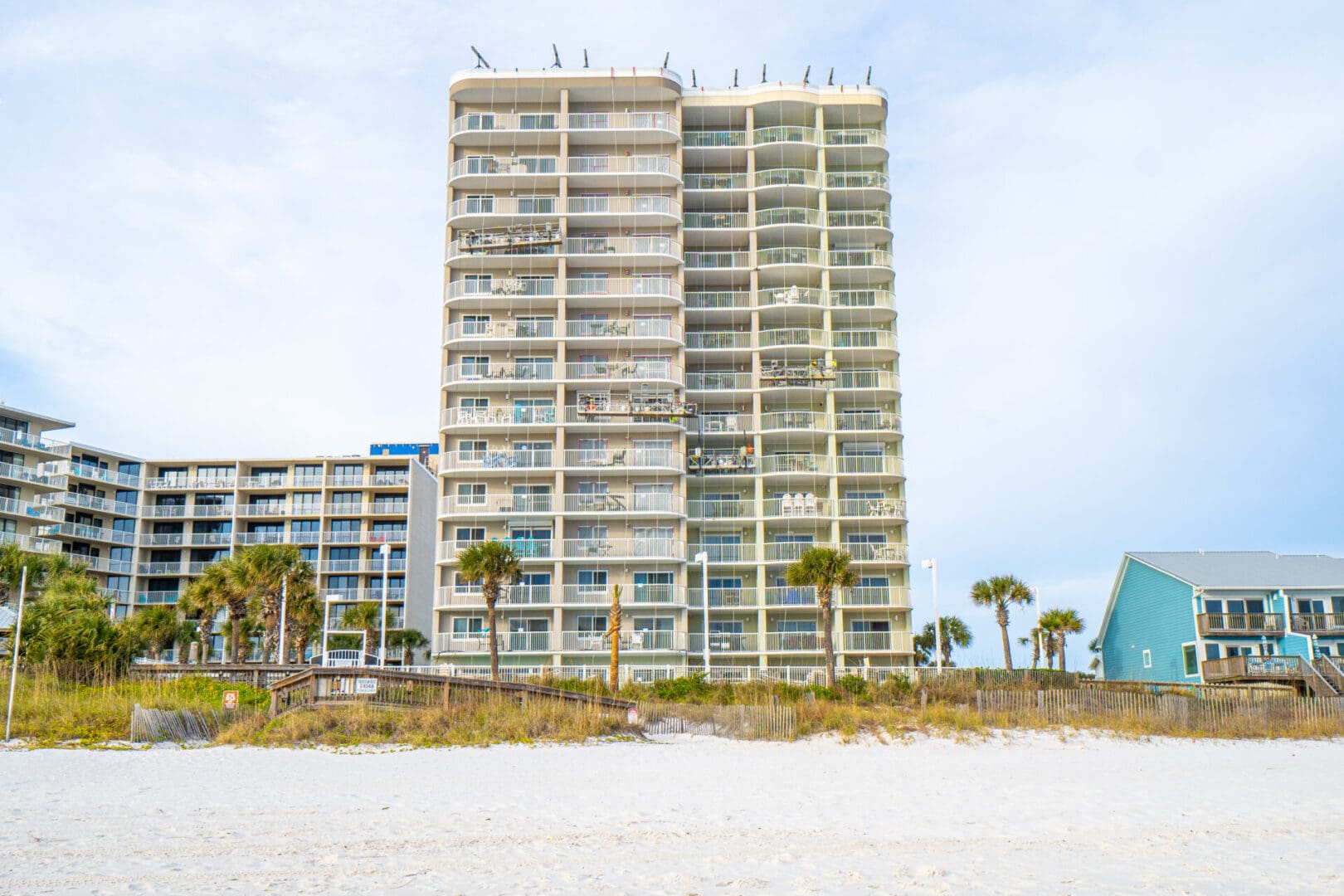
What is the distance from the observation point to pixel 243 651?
5981cm

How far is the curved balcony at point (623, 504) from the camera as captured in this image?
50906mm

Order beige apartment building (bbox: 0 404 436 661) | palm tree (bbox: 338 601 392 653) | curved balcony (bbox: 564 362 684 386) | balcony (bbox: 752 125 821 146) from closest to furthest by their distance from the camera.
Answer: curved balcony (bbox: 564 362 684 386) → balcony (bbox: 752 125 821 146) → palm tree (bbox: 338 601 392 653) → beige apartment building (bbox: 0 404 436 661)

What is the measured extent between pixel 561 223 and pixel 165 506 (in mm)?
43128

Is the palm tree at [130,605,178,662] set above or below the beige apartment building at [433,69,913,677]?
below

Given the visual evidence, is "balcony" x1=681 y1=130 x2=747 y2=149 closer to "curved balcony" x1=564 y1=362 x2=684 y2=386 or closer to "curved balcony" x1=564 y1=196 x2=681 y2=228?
"curved balcony" x1=564 y1=196 x2=681 y2=228

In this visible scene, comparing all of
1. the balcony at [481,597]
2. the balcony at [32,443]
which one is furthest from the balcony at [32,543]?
the balcony at [481,597]

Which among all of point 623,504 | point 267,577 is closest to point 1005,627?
point 623,504

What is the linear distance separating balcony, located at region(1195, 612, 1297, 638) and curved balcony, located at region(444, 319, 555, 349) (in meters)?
32.5

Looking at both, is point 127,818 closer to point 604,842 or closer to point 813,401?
point 604,842

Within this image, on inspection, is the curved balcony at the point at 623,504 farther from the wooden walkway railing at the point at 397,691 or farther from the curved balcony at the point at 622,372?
the wooden walkway railing at the point at 397,691

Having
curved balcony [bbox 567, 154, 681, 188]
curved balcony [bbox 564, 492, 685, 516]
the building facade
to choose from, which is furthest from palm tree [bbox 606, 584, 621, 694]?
the building facade

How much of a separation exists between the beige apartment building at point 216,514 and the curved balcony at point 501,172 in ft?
89.5

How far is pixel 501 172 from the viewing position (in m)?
54.7

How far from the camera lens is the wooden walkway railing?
2802cm
